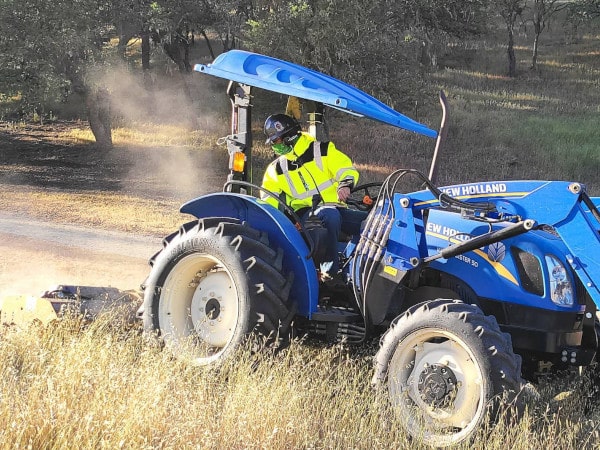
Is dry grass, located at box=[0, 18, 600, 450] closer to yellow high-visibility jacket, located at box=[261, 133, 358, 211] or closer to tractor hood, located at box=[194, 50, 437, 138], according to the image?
yellow high-visibility jacket, located at box=[261, 133, 358, 211]

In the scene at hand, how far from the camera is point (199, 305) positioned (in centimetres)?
537

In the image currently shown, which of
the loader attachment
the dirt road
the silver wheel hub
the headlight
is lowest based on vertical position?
the dirt road

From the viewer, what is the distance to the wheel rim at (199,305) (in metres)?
5.21

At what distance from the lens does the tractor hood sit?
4711mm

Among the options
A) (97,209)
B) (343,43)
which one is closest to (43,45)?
(97,209)

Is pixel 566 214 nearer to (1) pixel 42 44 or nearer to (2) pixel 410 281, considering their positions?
(2) pixel 410 281

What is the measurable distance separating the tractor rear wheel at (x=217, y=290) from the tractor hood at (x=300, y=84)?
3.51 ft

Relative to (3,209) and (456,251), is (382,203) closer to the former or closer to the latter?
(456,251)

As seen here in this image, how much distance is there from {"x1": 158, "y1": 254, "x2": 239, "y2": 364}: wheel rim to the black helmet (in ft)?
4.40

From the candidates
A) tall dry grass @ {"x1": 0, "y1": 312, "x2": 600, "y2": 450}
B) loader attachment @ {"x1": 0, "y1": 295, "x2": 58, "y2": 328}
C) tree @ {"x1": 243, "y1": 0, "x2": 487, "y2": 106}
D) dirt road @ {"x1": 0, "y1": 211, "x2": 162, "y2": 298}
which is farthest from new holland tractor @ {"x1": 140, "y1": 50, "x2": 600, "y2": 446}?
tree @ {"x1": 243, "y1": 0, "x2": 487, "y2": 106}

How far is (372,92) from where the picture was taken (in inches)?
705

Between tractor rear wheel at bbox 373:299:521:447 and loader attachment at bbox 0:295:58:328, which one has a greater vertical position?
tractor rear wheel at bbox 373:299:521:447

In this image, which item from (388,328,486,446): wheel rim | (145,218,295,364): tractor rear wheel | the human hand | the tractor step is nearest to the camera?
(388,328,486,446): wheel rim

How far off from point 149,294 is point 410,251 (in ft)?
6.59
